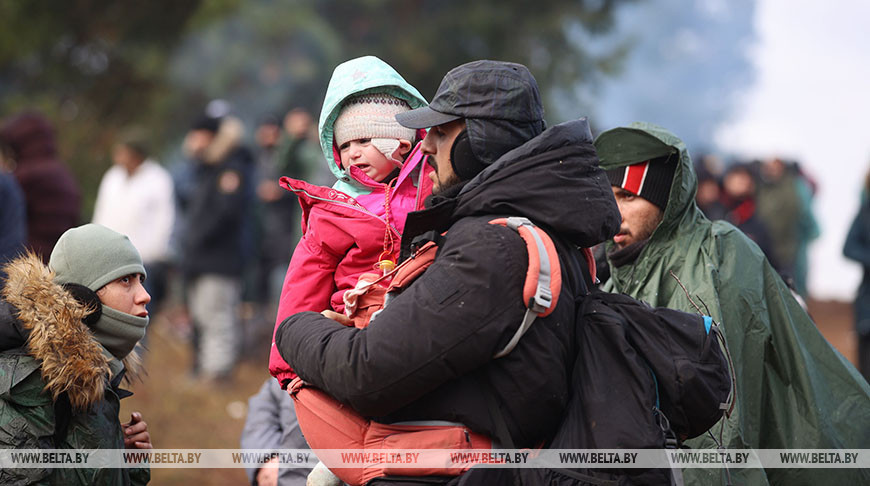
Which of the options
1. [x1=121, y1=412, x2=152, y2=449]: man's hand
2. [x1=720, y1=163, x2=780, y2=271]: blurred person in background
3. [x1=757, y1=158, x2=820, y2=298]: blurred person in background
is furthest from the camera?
[x1=757, y1=158, x2=820, y2=298]: blurred person in background

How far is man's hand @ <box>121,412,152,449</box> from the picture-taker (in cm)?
326

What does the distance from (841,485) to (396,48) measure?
1068 centimetres

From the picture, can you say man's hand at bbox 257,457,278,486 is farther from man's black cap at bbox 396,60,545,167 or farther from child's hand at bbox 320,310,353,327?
man's black cap at bbox 396,60,545,167

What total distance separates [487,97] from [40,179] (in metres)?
5.21

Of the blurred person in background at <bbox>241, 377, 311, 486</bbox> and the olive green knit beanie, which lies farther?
the blurred person in background at <bbox>241, 377, 311, 486</bbox>

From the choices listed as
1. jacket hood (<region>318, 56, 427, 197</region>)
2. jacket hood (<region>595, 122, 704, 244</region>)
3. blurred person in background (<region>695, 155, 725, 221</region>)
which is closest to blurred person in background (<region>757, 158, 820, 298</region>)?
blurred person in background (<region>695, 155, 725, 221</region>)

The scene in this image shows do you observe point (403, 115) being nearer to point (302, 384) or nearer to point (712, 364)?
point (302, 384)

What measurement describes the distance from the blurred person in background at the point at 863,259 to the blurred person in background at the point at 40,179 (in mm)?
6133

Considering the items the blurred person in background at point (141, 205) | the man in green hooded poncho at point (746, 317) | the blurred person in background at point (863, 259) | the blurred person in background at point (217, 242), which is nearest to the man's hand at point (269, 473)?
the man in green hooded poncho at point (746, 317)

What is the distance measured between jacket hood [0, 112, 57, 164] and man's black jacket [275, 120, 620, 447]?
5124mm

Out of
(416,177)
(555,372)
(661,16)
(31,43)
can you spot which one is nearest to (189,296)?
(31,43)

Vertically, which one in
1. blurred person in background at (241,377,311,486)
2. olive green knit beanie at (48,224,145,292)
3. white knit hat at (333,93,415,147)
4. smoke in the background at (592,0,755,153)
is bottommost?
smoke in the background at (592,0,755,153)

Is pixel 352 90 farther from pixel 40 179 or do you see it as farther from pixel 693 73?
pixel 693 73

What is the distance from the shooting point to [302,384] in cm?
276
